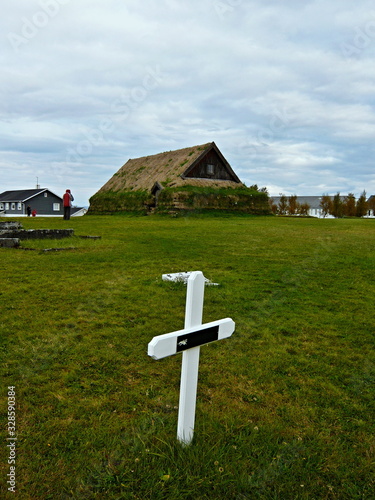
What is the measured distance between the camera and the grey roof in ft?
212

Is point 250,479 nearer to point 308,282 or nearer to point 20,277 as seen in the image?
point 308,282

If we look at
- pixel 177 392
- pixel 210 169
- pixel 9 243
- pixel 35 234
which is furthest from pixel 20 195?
pixel 177 392

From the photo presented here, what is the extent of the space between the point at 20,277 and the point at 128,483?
6706 millimetres

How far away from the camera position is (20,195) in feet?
219

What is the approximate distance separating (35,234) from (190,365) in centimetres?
1420

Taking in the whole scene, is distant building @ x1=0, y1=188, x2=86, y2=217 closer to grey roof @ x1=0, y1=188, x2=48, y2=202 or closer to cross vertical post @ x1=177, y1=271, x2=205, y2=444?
grey roof @ x1=0, y1=188, x2=48, y2=202

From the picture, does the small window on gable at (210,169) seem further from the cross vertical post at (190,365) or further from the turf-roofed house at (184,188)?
the cross vertical post at (190,365)

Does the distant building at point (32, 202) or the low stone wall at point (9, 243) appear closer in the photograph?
the low stone wall at point (9, 243)

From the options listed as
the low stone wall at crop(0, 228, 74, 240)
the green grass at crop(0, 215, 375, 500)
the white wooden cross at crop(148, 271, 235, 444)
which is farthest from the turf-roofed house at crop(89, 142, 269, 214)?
the white wooden cross at crop(148, 271, 235, 444)

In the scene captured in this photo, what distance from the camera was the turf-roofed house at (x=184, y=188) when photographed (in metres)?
35.7

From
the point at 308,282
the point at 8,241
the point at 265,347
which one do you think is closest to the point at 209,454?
the point at 265,347

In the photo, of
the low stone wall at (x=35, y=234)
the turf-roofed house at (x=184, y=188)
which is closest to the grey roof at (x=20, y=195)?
the turf-roofed house at (x=184, y=188)

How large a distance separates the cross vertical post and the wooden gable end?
118 feet

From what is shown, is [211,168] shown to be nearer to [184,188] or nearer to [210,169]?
[210,169]
